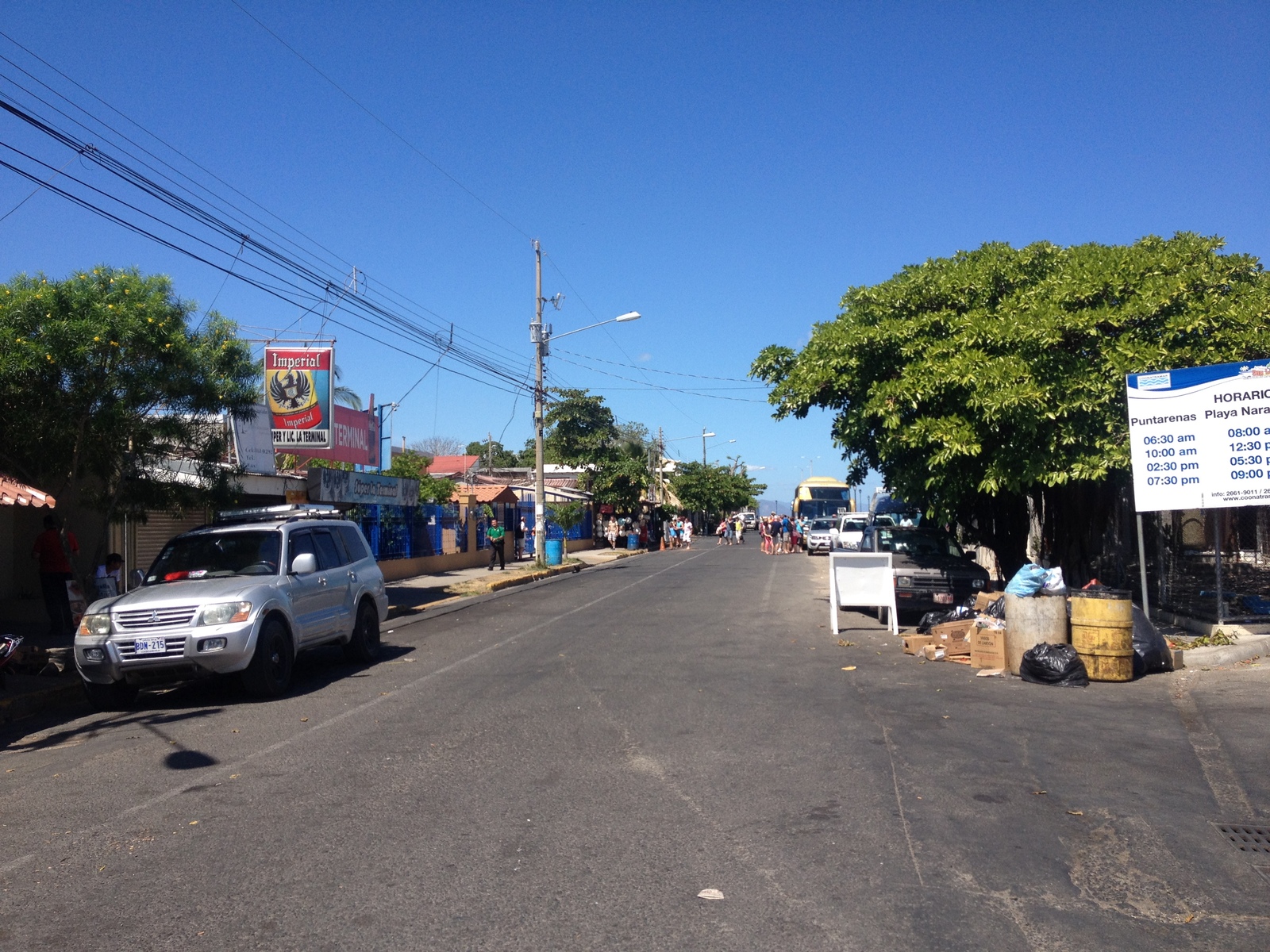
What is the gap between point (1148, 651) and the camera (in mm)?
10859

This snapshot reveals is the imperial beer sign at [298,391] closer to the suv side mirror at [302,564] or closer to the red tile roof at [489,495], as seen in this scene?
the red tile roof at [489,495]

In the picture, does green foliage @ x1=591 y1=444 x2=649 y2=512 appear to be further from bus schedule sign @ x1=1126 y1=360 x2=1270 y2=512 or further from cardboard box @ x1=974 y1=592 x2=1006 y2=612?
bus schedule sign @ x1=1126 y1=360 x2=1270 y2=512

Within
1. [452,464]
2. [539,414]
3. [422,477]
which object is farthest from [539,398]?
[452,464]

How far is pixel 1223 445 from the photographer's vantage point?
11945 millimetres

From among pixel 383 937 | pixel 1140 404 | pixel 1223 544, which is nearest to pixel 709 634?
pixel 1140 404

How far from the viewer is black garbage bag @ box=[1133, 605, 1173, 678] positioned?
10.8 m

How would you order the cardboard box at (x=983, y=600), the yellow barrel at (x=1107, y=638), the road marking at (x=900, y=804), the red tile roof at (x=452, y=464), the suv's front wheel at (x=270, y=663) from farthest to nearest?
the red tile roof at (x=452, y=464), the cardboard box at (x=983, y=600), the yellow barrel at (x=1107, y=638), the suv's front wheel at (x=270, y=663), the road marking at (x=900, y=804)

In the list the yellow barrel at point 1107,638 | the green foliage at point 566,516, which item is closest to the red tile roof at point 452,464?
the green foliage at point 566,516

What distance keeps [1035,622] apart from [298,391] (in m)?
17.7

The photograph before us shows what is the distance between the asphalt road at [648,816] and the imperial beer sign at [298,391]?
13.1 m

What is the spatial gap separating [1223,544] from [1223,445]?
19.8 feet

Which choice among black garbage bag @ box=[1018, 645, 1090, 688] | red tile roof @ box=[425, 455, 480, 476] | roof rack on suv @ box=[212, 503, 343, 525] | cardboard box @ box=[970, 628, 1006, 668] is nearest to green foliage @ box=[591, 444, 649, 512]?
red tile roof @ box=[425, 455, 480, 476]

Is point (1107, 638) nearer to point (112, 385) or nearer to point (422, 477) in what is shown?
point (112, 385)

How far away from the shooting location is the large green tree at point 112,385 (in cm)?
1160
